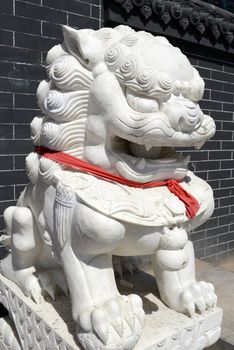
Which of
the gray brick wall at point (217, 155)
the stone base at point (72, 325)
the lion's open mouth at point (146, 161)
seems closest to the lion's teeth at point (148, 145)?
the lion's open mouth at point (146, 161)

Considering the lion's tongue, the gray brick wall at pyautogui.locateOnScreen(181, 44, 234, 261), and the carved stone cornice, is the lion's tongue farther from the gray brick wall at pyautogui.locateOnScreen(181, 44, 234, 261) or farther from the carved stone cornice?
the gray brick wall at pyautogui.locateOnScreen(181, 44, 234, 261)

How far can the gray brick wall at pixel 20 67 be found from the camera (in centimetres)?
230

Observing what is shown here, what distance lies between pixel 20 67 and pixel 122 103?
1.44m

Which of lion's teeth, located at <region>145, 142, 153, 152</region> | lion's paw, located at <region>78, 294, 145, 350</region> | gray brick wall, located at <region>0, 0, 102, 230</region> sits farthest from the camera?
gray brick wall, located at <region>0, 0, 102, 230</region>

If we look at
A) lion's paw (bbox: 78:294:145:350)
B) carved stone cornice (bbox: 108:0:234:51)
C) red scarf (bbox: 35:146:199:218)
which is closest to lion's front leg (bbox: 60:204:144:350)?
lion's paw (bbox: 78:294:145:350)

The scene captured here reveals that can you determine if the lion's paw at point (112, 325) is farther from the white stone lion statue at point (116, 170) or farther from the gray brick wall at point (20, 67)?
the gray brick wall at point (20, 67)

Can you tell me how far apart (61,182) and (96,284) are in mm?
324

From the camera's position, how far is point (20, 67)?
92.9 inches

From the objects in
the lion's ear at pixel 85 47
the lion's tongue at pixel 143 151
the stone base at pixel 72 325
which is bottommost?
the stone base at pixel 72 325

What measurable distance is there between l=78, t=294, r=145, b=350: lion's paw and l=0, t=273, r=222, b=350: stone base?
0.26 feet

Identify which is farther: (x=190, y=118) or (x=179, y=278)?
(x=179, y=278)

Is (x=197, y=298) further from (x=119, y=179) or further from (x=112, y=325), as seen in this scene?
(x=119, y=179)

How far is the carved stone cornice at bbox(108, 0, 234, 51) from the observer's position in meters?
2.66

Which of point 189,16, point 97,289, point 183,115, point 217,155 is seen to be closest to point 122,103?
point 183,115
